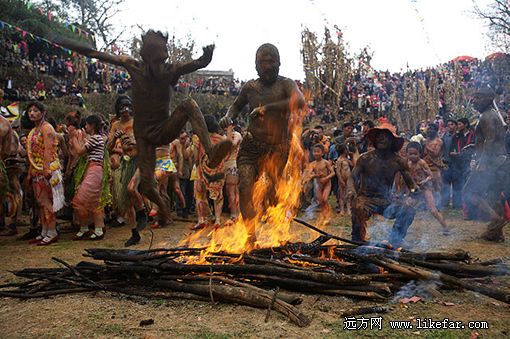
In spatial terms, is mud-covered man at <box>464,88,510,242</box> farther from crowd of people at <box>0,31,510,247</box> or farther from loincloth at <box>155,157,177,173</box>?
loincloth at <box>155,157,177,173</box>

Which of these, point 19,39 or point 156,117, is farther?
point 19,39

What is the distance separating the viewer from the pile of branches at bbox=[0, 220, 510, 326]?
3.93 meters

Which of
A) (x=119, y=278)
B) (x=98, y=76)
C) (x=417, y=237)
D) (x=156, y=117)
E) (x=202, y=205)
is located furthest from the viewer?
(x=98, y=76)

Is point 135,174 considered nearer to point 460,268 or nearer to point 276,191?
point 276,191

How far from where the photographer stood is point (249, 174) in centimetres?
529

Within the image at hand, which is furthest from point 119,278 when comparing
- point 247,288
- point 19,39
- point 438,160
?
point 19,39

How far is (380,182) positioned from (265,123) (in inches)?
69.6

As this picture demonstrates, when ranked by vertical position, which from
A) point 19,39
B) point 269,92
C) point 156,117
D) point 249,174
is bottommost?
point 249,174

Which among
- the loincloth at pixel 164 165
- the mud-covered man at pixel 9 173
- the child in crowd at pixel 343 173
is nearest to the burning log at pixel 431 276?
the loincloth at pixel 164 165

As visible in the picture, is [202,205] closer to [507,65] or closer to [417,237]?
[417,237]

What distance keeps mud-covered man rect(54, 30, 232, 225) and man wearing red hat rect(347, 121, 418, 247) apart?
2.21 m

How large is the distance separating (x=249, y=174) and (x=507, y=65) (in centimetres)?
2085

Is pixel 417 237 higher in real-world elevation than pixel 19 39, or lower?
lower

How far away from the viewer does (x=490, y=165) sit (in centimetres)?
679
